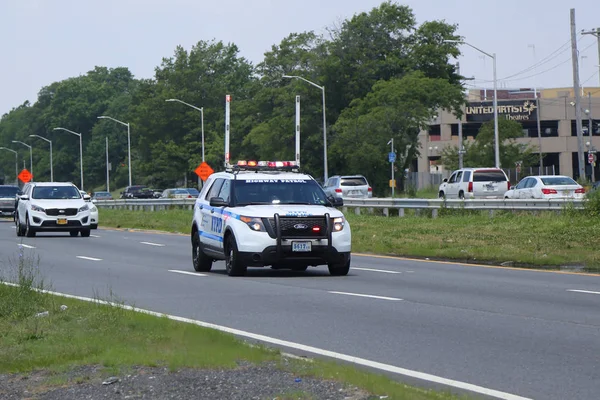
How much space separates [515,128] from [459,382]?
84446 millimetres

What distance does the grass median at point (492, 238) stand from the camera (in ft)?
80.0

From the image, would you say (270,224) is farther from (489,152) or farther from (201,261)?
(489,152)

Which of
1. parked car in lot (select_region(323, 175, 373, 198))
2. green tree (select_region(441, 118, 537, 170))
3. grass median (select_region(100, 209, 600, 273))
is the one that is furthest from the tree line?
grass median (select_region(100, 209, 600, 273))

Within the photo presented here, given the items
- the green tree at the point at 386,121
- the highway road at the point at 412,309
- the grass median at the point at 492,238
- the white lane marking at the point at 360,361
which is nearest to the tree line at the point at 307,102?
the green tree at the point at 386,121

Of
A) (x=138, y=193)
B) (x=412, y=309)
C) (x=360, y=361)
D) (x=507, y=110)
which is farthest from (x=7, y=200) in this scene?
(x=507, y=110)

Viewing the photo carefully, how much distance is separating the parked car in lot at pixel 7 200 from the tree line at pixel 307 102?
24937 mm

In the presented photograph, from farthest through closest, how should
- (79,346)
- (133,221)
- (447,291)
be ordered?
(133,221), (447,291), (79,346)

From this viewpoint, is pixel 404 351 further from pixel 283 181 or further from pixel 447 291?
pixel 283 181

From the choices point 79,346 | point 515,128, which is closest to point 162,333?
point 79,346

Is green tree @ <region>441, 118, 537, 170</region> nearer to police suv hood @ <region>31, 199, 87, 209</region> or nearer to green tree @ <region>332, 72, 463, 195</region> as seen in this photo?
green tree @ <region>332, 72, 463, 195</region>

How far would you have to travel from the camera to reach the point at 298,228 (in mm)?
19438

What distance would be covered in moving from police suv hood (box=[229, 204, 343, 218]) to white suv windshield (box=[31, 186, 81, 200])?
19.2m

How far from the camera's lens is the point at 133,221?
49.0 metres

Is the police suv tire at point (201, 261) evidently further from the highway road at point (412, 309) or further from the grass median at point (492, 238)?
the grass median at point (492, 238)
